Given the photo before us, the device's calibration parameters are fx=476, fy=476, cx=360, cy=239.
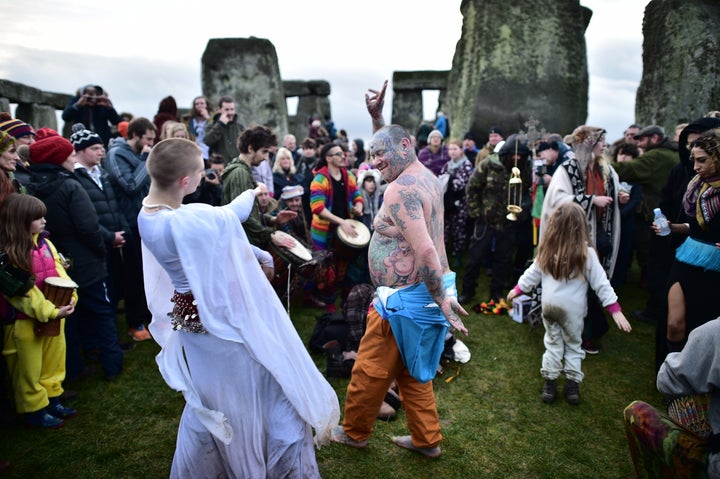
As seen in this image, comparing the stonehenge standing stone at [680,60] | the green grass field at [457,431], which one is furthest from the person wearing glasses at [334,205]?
the stonehenge standing stone at [680,60]

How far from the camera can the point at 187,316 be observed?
2.30 metres

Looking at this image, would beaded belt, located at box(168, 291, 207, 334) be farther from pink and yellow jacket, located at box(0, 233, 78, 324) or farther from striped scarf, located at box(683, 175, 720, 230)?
striped scarf, located at box(683, 175, 720, 230)

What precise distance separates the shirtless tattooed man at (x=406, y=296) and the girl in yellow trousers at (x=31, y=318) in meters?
2.18

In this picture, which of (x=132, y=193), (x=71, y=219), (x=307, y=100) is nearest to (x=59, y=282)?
(x=71, y=219)

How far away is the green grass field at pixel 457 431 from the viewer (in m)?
3.09

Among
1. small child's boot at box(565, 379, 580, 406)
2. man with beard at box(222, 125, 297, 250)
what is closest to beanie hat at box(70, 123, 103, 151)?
man with beard at box(222, 125, 297, 250)

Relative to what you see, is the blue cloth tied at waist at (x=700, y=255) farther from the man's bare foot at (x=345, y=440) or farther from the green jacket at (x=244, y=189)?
the green jacket at (x=244, y=189)

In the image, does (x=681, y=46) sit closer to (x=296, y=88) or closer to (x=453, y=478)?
(x=453, y=478)

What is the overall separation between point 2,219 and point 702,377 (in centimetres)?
408

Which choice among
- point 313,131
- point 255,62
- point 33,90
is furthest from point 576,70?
point 33,90

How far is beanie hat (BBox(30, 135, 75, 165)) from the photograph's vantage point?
3752 mm

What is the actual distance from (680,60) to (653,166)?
3.85m

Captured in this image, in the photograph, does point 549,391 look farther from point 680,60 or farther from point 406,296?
point 680,60

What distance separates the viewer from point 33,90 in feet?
32.2
